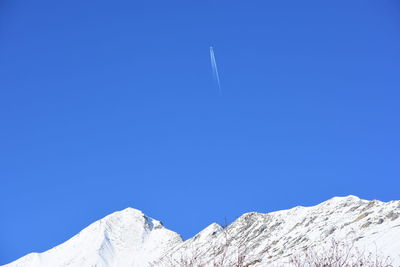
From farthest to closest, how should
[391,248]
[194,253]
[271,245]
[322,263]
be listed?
[271,245] → [391,248] → [322,263] → [194,253]

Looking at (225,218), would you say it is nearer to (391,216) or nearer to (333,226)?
(391,216)

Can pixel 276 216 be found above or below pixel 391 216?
above

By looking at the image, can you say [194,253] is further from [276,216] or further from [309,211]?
[276,216]

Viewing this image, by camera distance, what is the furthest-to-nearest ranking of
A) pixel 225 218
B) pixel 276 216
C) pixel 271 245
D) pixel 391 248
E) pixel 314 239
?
pixel 276 216, pixel 271 245, pixel 314 239, pixel 391 248, pixel 225 218

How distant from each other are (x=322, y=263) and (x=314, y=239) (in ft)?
354

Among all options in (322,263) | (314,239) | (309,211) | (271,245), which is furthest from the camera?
(309,211)

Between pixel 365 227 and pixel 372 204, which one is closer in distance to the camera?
pixel 365 227

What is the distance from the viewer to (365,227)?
94.8 meters

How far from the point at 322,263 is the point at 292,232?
447ft

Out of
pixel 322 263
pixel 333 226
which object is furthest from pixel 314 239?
pixel 322 263

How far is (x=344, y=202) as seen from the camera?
495 feet

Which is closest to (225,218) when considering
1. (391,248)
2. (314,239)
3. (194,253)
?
(194,253)

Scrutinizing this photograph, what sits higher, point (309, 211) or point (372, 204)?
point (309, 211)

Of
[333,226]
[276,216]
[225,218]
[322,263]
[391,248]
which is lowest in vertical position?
[322,263]
